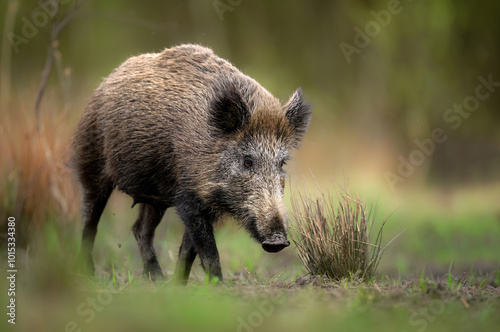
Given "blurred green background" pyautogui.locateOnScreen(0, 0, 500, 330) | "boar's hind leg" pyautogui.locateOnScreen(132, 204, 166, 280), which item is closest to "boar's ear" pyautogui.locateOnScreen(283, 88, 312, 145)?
"blurred green background" pyautogui.locateOnScreen(0, 0, 500, 330)

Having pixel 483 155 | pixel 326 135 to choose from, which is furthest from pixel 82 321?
pixel 326 135

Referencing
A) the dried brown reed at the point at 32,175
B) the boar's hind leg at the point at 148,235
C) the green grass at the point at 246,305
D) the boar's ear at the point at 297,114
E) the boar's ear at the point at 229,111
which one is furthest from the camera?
the dried brown reed at the point at 32,175

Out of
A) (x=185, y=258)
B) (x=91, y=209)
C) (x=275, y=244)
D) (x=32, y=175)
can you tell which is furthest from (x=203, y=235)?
(x=32, y=175)

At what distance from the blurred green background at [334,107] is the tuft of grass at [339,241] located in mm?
213

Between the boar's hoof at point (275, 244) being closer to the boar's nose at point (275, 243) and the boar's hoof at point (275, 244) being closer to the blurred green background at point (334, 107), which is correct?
the boar's nose at point (275, 243)

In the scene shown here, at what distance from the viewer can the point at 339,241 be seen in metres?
4.63

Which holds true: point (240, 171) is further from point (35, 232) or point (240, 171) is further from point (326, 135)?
point (326, 135)

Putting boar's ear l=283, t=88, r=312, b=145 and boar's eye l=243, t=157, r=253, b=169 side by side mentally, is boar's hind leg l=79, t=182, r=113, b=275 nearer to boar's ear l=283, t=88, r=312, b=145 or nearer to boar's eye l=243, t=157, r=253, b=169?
boar's eye l=243, t=157, r=253, b=169

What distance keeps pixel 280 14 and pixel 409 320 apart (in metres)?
11.0

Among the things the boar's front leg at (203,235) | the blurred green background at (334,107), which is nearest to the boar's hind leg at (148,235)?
the blurred green background at (334,107)

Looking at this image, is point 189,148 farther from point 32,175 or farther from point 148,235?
point 32,175

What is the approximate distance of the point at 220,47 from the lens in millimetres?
12164

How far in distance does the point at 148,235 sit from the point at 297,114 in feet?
5.89

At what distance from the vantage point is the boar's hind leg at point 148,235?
570 cm
